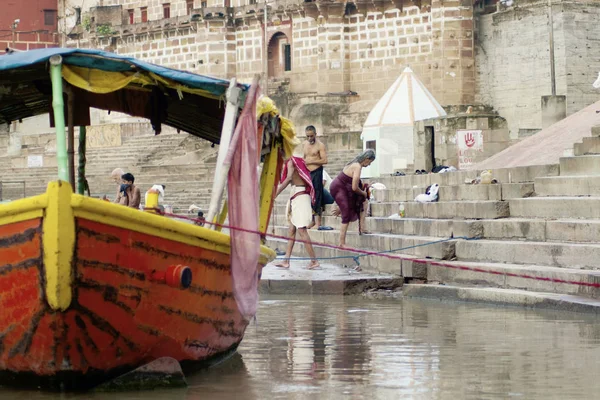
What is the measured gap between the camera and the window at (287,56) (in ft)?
161

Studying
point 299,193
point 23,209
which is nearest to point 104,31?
point 299,193

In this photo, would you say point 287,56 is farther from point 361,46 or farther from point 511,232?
point 511,232

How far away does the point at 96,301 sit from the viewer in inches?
305

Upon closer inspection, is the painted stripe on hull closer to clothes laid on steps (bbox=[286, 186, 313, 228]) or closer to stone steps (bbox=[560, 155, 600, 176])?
stone steps (bbox=[560, 155, 600, 176])

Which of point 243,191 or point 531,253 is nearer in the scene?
point 243,191

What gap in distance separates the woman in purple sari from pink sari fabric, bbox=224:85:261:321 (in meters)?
6.84

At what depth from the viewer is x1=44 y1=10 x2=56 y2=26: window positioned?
57500mm

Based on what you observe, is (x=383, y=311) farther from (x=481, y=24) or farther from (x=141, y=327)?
(x=481, y=24)

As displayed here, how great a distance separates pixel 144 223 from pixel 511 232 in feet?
22.0

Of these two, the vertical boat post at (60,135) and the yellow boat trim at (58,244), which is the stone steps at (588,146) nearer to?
the vertical boat post at (60,135)

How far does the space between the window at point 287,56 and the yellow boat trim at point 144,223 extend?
40.8 meters

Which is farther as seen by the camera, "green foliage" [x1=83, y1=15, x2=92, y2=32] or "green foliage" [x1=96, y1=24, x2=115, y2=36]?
"green foliage" [x1=83, y1=15, x2=92, y2=32]

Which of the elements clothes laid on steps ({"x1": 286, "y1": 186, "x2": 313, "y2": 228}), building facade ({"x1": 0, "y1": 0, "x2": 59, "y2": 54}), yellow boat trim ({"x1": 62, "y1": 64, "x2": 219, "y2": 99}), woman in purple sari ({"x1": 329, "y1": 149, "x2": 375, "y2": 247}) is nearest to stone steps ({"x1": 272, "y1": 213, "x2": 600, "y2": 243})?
woman in purple sari ({"x1": 329, "y1": 149, "x2": 375, "y2": 247})

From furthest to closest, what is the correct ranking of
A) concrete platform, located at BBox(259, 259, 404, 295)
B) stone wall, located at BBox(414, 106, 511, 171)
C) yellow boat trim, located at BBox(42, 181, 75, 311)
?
stone wall, located at BBox(414, 106, 511, 171)
concrete platform, located at BBox(259, 259, 404, 295)
yellow boat trim, located at BBox(42, 181, 75, 311)
